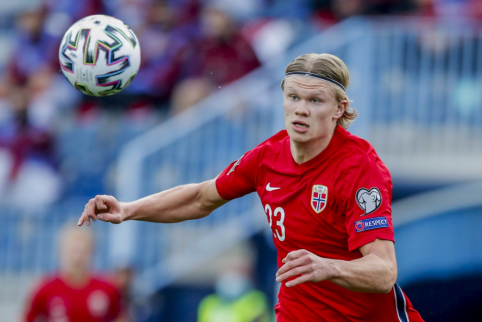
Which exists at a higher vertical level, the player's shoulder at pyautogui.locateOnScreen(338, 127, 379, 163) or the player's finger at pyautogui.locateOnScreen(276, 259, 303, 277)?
the player's shoulder at pyautogui.locateOnScreen(338, 127, 379, 163)

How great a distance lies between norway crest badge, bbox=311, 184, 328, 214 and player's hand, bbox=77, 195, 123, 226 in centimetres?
124

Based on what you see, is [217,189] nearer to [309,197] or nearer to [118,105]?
[309,197]

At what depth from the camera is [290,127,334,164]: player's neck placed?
4.79 m

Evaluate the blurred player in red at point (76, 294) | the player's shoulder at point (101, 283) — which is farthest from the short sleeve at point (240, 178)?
the player's shoulder at point (101, 283)

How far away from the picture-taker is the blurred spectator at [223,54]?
10.0m

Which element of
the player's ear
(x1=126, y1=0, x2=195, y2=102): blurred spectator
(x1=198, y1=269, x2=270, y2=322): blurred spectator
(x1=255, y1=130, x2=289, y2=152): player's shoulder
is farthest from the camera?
(x1=126, y1=0, x2=195, y2=102): blurred spectator

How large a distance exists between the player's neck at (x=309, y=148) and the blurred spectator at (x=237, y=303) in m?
4.15

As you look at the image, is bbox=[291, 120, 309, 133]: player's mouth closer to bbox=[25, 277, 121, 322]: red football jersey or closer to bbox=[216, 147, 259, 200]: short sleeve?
bbox=[216, 147, 259, 200]: short sleeve

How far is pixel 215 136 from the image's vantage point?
980 cm

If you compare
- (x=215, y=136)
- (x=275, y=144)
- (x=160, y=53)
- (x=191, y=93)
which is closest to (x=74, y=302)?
(x=215, y=136)

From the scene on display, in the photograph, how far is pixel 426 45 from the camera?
9344 millimetres

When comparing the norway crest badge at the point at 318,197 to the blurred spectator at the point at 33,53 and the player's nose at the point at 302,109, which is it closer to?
the player's nose at the point at 302,109

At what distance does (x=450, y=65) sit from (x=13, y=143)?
231 inches

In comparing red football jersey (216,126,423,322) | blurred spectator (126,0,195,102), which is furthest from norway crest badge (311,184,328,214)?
blurred spectator (126,0,195,102)
